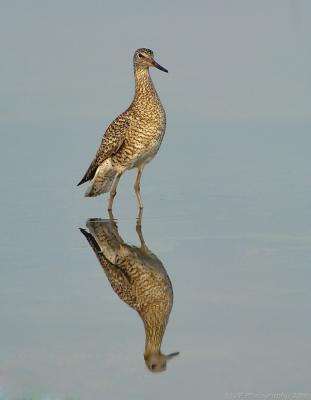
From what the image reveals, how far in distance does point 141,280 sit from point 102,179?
12.7 ft

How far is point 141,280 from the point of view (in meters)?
8.85

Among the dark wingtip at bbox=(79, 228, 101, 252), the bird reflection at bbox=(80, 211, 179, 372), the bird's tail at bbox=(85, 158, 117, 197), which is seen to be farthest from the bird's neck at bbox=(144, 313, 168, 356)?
the bird's tail at bbox=(85, 158, 117, 197)

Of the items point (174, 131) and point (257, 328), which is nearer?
point (257, 328)

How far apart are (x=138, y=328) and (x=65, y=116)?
351 inches

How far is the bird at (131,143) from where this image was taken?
12383 millimetres

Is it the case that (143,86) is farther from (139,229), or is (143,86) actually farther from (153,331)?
(153,331)

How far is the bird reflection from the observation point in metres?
7.45

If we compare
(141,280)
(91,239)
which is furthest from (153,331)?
(91,239)

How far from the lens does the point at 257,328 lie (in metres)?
7.57

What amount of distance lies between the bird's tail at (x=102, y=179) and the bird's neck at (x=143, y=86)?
67cm

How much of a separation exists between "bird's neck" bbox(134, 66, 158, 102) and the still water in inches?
35.0

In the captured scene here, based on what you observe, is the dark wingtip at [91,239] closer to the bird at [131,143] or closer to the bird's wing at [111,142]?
the bird at [131,143]

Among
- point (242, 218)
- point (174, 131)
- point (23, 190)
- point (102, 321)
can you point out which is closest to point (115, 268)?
point (102, 321)

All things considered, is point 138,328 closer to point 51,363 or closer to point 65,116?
point 51,363
